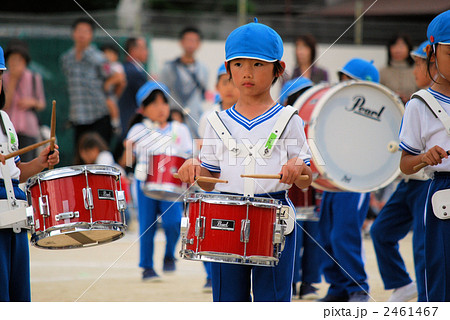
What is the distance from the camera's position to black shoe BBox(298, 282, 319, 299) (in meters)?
A: 5.82

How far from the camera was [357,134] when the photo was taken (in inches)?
203

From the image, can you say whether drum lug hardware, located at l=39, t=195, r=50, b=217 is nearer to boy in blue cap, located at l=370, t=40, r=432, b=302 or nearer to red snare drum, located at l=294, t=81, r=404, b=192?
red snare drum, located at l=294, t=81, r=404, b=192

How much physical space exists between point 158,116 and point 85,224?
10.9 feet

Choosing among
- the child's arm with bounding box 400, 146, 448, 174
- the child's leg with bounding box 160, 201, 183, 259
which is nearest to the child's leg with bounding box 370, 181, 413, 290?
the child's arm with bounding box 400, 146, 448, 174

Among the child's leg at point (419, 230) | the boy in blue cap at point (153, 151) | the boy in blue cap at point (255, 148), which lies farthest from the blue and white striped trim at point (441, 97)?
the boy in blue cap at point (153, 151)

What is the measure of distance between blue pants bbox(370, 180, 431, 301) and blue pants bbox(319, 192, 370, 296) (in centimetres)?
20

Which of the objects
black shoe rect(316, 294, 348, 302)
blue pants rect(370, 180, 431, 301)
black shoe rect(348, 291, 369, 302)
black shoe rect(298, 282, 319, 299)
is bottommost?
black shoe rect(298, 282, 319, 299)

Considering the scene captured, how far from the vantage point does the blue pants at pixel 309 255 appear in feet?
19.6

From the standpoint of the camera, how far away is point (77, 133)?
31.5 feet

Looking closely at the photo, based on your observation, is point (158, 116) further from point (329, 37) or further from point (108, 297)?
point (329, 37)

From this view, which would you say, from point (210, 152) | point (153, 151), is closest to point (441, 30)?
point (210, 152)

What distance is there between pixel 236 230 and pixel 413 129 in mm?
991

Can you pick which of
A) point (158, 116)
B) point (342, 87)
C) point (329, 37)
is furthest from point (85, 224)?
point (329, 37)

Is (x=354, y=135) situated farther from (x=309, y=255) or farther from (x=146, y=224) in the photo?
(x=146, y=224)
